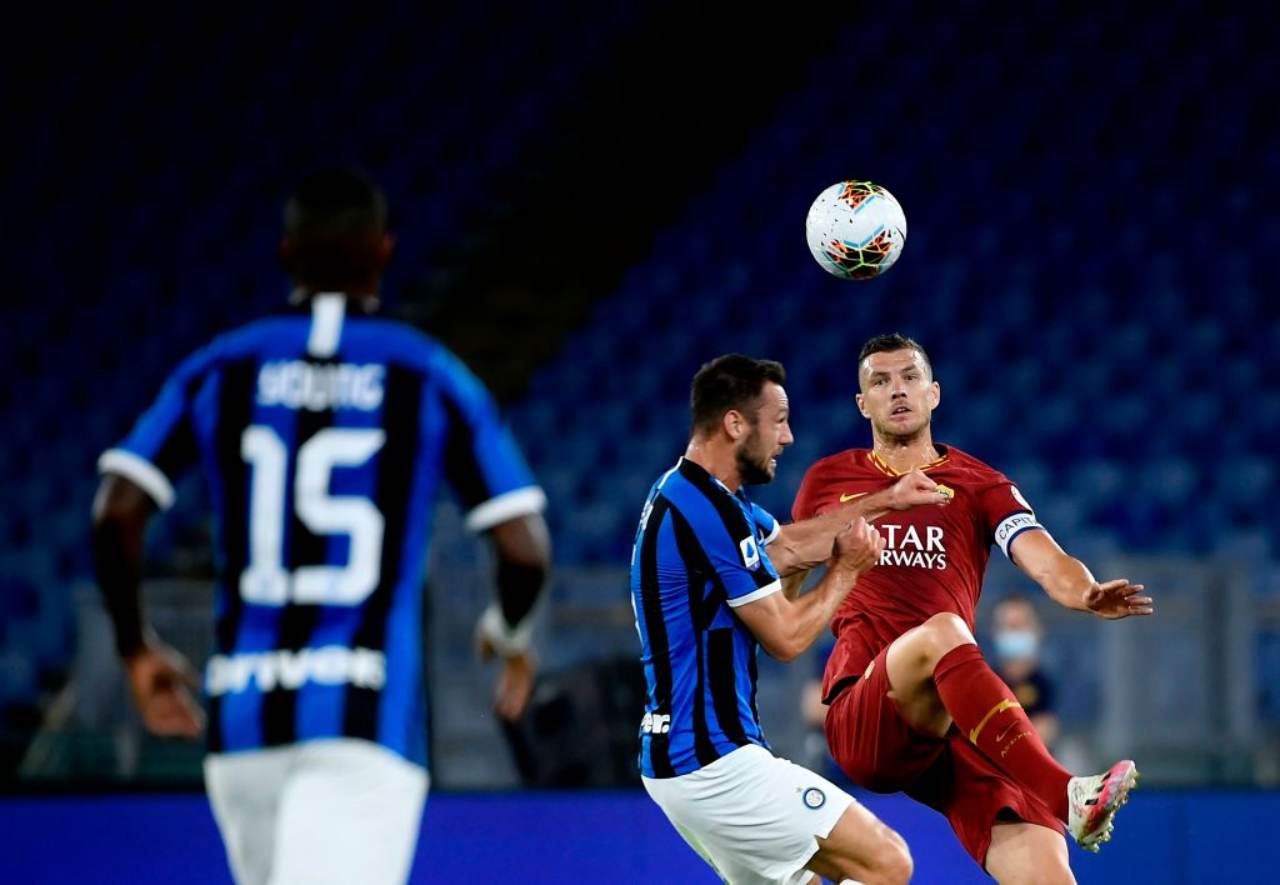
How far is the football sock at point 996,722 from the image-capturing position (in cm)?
466

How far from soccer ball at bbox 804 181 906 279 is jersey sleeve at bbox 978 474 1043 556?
0.77m

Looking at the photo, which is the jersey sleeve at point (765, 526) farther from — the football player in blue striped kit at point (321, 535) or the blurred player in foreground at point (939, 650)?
the football player in blue striped kit at point (321, 535)

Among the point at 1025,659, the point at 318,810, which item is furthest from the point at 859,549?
the point at 1025,659

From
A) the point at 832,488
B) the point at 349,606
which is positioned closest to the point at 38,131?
the point at 832,488

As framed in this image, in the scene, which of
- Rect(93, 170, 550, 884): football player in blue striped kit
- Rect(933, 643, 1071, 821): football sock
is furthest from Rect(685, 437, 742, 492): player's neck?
Rect(93, 170, 550, 884): football player in blue striped kit

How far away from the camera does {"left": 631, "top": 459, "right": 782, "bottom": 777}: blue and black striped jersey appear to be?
14.3ft

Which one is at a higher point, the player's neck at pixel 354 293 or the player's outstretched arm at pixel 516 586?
the player's neck at pixel 354 293

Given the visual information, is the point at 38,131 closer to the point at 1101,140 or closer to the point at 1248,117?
the point at 1101,140

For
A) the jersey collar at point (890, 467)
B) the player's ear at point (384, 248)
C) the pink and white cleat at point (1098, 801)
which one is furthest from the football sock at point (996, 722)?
the player's ear at point (384, 248)

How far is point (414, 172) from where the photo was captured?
12.6m

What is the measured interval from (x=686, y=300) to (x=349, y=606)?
911 centimetres

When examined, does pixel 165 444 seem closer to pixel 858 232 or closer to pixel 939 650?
pixel 939 650

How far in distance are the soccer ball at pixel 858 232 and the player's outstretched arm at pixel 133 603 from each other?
290 centimetres

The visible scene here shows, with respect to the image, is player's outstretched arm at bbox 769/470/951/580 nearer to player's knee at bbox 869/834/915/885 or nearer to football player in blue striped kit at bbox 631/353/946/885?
football player in blue striped kit at bbox 631/353/946/885
